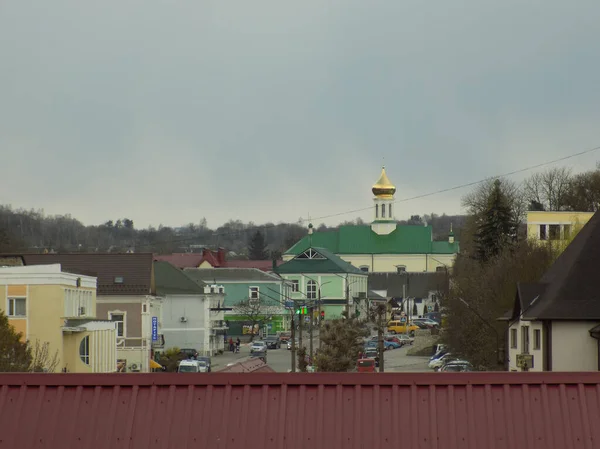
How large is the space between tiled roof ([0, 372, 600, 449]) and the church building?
16453 centimetres

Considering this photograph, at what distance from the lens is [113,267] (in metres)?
70.8

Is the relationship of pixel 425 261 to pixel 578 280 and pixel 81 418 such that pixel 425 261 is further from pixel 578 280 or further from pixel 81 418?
pixel 81 418

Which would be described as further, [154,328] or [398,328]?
[398,328]

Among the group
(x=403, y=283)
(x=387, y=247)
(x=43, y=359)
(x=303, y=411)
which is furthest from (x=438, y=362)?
(x=387, y=247)

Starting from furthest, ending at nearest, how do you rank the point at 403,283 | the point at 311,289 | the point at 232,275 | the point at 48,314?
the point at 403,283, the point at 311,289, the point at 232,275, the point at 48,314

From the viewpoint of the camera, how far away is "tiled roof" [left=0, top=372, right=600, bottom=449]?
13539mm

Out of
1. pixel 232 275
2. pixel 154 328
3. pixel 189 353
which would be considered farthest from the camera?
pixel 232 275

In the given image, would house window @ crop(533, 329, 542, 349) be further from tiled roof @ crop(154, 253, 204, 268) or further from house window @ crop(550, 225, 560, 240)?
tiled roof @ crop(154, 253, 204, 268)

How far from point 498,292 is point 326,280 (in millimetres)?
93460

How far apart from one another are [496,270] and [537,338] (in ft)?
77.8

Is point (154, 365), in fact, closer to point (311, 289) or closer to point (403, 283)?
point (311, 289)

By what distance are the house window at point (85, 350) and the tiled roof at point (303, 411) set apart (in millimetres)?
39194

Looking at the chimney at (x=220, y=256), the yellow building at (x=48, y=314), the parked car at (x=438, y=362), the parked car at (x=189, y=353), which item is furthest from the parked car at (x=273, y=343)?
the chimney at (x=220, y=256)

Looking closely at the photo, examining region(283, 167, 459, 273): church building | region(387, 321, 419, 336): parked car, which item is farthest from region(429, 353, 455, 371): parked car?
region(283, 167, 459, 273): church building
